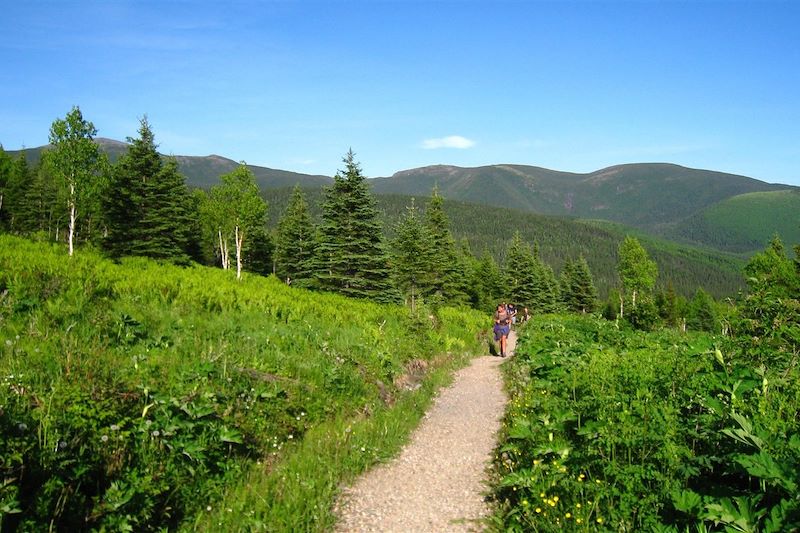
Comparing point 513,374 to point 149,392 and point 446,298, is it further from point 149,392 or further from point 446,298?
point 446,298

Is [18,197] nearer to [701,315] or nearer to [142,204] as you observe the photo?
[142,204]

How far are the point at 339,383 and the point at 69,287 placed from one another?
5.46 m

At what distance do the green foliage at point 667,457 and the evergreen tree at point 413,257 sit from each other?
27.7m

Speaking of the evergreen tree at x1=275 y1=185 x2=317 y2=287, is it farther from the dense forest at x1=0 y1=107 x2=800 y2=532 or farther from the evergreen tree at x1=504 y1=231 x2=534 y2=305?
the dense forest at x1=0 y1=107 x2=800 y2=532

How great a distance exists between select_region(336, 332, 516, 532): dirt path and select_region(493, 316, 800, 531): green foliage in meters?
0.45

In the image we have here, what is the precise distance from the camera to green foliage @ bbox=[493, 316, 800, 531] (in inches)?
122

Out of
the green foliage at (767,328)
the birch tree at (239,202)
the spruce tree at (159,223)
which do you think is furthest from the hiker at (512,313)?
the birch tree at (239,202)

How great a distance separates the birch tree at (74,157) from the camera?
25891mm

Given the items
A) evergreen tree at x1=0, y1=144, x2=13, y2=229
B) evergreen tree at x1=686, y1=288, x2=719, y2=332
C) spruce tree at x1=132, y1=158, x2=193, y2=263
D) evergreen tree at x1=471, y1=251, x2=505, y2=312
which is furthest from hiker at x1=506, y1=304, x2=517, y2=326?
evergreen tree at x1=686, y1=288, x2=719, y2=332

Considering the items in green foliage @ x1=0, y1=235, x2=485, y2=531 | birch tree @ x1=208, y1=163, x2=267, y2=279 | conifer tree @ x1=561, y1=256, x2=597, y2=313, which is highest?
birch tree @ x1=208, y1=163, x2=267, y2=279

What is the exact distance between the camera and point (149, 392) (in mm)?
5219

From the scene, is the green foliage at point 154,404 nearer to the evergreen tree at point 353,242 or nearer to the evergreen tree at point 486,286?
the evergreen tree at point 353,242

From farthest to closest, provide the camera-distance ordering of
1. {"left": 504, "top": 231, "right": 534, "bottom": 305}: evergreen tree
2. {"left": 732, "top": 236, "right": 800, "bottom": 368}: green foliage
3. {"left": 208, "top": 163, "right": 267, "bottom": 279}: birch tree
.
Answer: {"left": 504, "top": 231, "right": 534, "bottom": 305}: evergreen tree → {"left": 208, "top": 163, "right": 267, "bottom": 279}: birch tree → {"left": 732, "top": 236, "right": 800, "bottom": 368}: green foliage

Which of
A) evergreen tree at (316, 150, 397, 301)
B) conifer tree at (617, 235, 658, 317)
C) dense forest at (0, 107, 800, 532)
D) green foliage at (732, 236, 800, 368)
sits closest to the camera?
dense forest at (0, 107, 800, 532)
